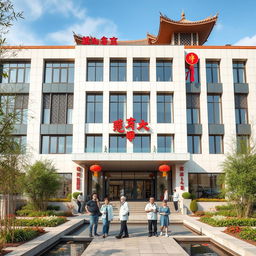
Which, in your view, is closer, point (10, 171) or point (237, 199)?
point (10, 171)

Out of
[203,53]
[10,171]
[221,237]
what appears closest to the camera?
[10,171]

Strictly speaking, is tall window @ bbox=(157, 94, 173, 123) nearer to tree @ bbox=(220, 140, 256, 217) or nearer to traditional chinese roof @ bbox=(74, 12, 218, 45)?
traditional chinese roof @ bbox=(74, 12, 218, 45)

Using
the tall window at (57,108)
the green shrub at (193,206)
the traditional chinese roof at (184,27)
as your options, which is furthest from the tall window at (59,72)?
the green shrub at (193,206)

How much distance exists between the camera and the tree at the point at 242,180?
1530cm

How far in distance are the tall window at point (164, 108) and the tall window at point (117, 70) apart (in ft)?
12.0

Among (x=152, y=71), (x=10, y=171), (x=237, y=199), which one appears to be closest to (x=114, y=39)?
(x=152, y=71)

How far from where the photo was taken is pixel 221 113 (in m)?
24.7

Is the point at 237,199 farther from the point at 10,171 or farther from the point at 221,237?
the point at 10,171

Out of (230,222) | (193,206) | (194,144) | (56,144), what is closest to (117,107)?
(56,144)

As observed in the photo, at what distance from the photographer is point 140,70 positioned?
24953 millimetres

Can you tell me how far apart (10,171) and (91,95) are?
640 inches

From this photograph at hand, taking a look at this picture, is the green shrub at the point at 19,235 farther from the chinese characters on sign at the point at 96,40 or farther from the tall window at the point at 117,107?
→ the chinese characters on sign at the point at 96,40

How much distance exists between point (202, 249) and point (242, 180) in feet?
23.2

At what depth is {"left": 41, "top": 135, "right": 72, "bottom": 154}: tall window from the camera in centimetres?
2400
